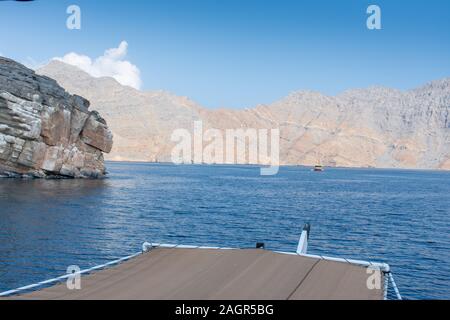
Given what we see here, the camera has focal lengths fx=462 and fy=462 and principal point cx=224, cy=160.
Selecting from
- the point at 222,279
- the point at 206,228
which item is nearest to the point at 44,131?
the point at 206,228

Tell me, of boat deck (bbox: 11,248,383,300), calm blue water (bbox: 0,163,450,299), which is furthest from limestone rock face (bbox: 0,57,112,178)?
boat deck (bbox: 11,248,383,300)

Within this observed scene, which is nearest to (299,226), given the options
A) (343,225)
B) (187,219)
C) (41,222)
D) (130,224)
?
(343,225)

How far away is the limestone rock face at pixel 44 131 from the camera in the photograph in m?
96.2

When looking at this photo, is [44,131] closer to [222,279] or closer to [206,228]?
[206,228]

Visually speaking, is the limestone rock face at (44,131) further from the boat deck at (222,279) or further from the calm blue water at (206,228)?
the boat deck at (222,279)

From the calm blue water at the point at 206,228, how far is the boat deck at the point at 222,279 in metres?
15.3

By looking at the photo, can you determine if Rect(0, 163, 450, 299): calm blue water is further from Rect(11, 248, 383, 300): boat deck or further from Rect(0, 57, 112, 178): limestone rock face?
Rect(11, 248, 383, 300): boat deck

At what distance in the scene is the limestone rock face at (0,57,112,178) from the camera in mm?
96188

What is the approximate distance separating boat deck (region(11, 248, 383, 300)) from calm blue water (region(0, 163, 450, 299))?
15.3 meters

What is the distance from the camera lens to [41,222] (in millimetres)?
50625

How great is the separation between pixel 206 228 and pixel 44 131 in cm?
6241

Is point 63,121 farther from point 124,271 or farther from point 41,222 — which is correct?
point 124,271

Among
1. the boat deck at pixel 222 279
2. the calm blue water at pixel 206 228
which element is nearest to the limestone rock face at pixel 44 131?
the calm blue water at pixel 206 228

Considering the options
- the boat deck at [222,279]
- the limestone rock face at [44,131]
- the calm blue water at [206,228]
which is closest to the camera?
the boat deck at [222,279]
